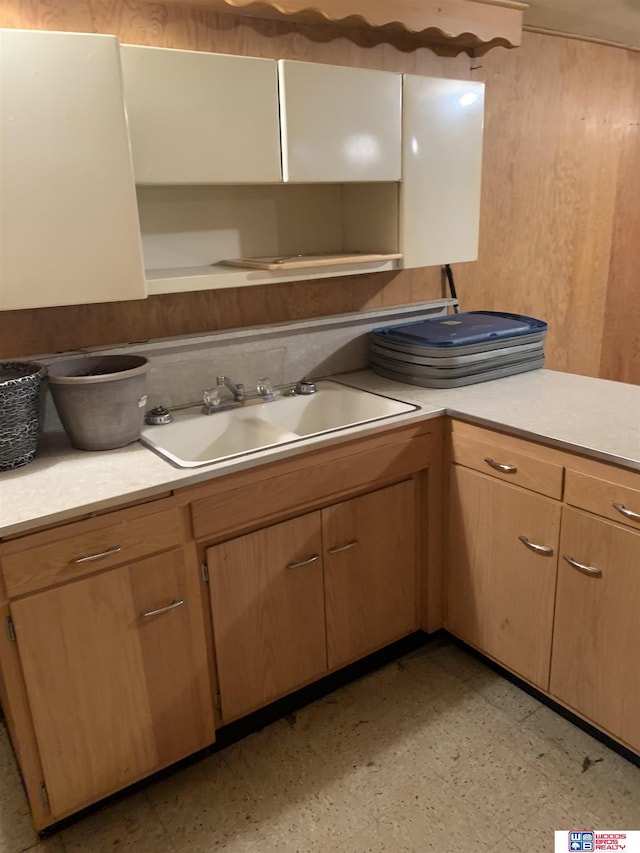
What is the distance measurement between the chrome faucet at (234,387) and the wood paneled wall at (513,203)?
179 mm

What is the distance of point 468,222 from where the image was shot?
2.17 metres

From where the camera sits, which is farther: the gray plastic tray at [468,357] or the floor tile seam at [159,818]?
the gray plastic tray at [468,357]

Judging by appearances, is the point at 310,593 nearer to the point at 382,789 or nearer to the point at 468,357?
the point at 382,789

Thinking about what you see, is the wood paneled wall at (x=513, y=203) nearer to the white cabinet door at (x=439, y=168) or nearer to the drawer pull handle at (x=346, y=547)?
the white cabinet door at (x=439, y=168)

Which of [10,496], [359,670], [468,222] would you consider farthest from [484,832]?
[468,222]

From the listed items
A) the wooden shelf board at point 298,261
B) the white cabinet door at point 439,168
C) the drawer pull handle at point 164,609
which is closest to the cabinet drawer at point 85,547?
the drawer pull handle at point 164,609

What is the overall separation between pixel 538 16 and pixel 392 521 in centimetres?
198

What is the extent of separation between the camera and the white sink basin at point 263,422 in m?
1.88

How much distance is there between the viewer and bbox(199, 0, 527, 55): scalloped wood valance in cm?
181

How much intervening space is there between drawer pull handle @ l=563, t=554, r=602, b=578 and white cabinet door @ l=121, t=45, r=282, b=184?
130 centimetres

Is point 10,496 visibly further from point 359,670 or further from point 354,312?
point 354,312

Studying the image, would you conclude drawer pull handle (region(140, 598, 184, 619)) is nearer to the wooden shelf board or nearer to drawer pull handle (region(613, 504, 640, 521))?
the wooden shelf board

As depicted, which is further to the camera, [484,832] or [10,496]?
[484,832]

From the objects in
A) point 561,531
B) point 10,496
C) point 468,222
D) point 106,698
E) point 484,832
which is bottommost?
point 484,832
